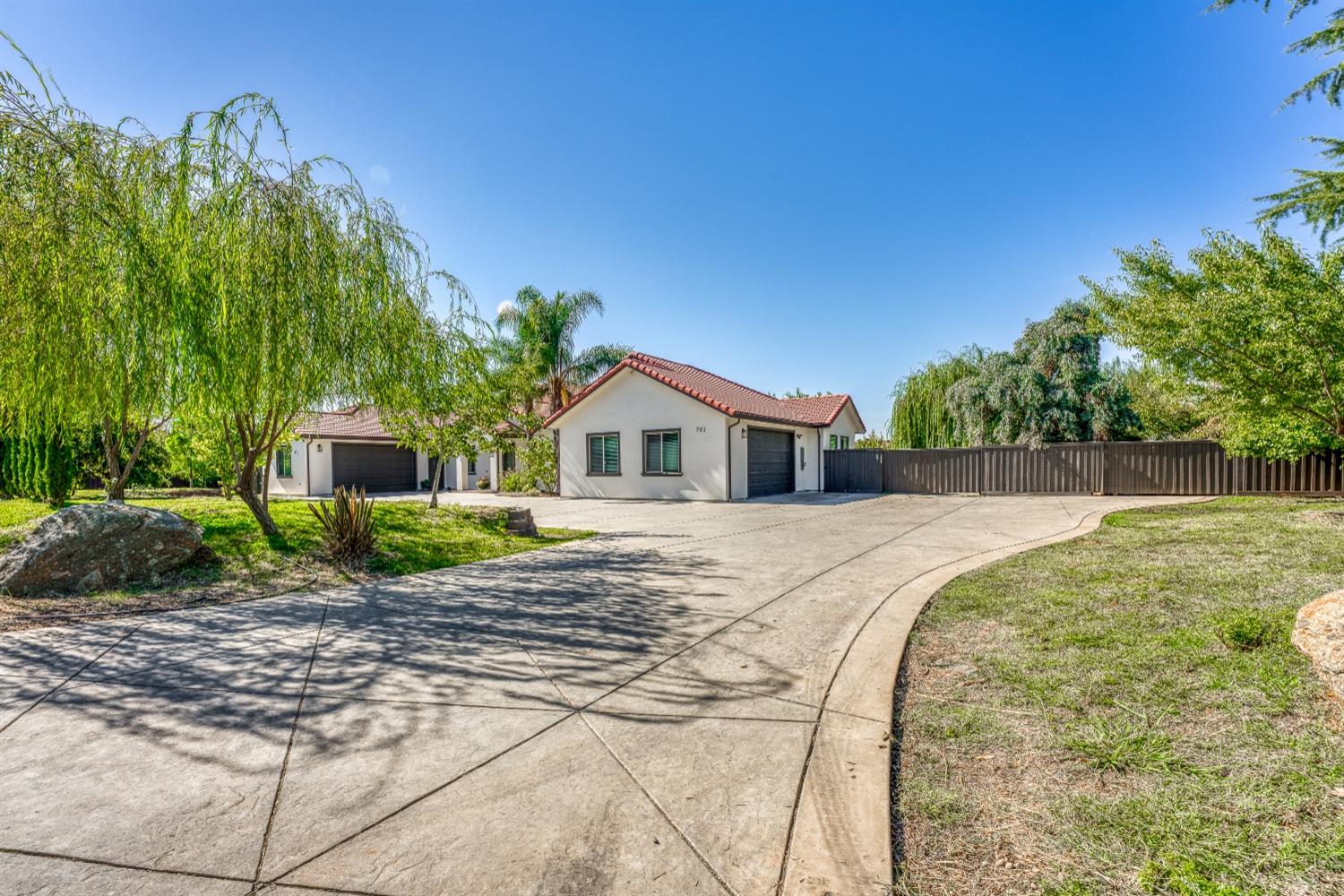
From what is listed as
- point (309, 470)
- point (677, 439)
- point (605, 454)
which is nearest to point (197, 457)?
point (309, 470)

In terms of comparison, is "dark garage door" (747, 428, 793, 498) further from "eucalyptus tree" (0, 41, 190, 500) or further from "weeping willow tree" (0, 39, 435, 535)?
"eucalyptus tree" (0, 41, 190, 500)

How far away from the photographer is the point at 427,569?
293 inches

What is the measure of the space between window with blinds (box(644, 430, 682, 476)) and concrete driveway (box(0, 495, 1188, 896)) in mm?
13420

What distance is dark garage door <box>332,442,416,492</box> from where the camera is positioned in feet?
81.9

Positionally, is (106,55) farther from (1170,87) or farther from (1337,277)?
(1337,277)

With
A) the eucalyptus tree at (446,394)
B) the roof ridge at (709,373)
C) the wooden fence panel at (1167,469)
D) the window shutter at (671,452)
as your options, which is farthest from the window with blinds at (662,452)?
the wooden fence panel at (1167,469)

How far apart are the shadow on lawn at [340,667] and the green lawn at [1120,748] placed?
1200 millimetres

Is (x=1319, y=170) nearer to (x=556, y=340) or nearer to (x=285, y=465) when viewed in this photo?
(x=556, y=340)

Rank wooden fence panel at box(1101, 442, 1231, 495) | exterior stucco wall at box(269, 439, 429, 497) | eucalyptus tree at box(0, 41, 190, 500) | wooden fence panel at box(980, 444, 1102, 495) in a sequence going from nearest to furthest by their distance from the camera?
eucalyptus tree at box(0, 41, 190, 500)
wooden fence panel at box(1101, 442, 1231, 495)
wooden fence panel at box(980, 444, 1102, 495)
exterior stucco wall at box(269, 439, 429, 497)

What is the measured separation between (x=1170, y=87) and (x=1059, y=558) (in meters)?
8.82

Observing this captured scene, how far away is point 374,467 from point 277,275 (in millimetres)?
21719

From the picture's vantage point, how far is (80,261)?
5.51 m

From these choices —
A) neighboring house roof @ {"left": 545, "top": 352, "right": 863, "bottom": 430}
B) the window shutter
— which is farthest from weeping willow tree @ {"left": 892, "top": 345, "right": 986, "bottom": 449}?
the window shutter

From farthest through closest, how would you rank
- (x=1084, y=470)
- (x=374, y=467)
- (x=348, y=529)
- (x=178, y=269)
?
1. (x=374, y=467)
2. (x=1084, y=470)
3. (x=348, y=529)
4. (x=178, y=269)
